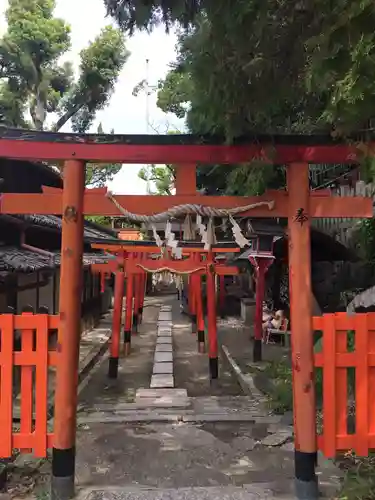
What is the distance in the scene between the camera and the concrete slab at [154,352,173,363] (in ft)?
38.9

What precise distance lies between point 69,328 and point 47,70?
25214 mm

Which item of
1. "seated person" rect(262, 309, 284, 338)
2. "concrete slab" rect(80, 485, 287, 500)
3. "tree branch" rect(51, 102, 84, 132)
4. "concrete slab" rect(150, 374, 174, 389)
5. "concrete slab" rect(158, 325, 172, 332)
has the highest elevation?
"tree branch" rect(51, 102, 84, 132)

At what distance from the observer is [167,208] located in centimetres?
450

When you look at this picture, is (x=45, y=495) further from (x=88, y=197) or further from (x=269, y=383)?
(x=269, y=383)

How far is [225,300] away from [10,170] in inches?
534

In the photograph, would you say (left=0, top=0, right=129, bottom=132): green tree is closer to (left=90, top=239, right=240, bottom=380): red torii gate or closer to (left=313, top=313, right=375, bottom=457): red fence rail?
(left=90, top=239, right=240, bottom=380): red torii gate

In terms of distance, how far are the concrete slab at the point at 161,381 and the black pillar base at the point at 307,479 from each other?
5.50m

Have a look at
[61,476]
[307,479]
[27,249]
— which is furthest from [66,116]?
[307,479]

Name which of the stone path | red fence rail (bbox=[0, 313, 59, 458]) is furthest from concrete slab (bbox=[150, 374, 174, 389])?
red fence rail (bbox=[0, 313, 59, 458])

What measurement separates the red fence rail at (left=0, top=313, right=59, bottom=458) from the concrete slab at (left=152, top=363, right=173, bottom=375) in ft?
20.9

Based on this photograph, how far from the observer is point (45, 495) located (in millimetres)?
4379

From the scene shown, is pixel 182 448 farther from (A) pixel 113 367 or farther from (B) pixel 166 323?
(B) pixel 166 323

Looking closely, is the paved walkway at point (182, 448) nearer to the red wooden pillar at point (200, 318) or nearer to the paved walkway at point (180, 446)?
the paved walkway at point (180, 446)

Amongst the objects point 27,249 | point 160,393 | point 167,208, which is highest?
point 167,208
